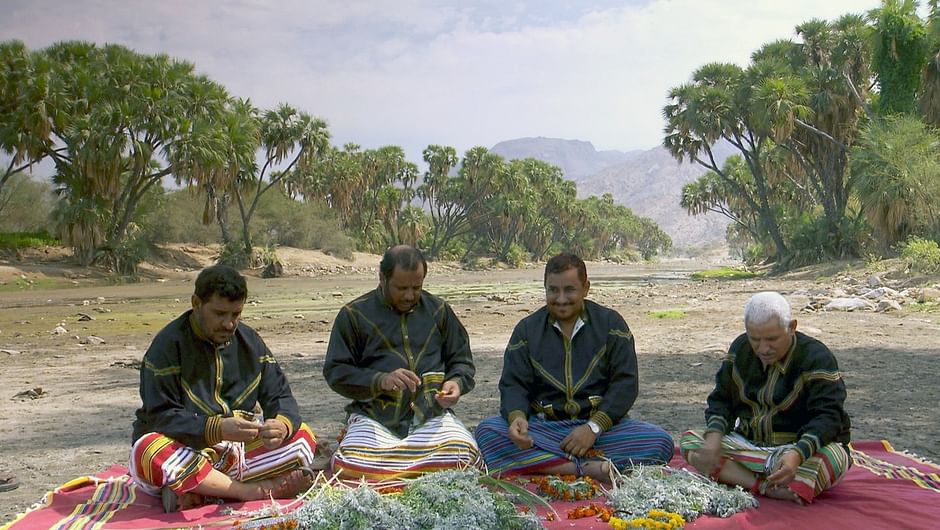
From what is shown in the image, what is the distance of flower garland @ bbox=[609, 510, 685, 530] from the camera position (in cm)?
330

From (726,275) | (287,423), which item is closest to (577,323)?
(287,423)

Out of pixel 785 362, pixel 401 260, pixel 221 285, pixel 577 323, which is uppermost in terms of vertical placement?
pixel 401 260

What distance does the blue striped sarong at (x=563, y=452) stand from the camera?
4.17 metres

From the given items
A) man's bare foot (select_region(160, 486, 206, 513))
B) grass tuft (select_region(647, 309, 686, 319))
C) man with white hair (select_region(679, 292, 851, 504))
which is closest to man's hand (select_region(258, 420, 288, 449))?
man's bare foot (select_region(160, 486, 206, 513))

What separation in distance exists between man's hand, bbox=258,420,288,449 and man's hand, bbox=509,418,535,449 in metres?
1.13

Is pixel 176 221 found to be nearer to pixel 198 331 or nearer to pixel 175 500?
pixel 198 331

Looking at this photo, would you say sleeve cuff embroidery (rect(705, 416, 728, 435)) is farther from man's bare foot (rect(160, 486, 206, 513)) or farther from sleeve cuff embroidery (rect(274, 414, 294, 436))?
man's bare foot (rect(160, 486, 206, 513))

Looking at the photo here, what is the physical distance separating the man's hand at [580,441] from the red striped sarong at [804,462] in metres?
0.48

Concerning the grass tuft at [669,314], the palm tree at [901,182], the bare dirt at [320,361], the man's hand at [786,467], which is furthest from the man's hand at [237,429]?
the palm tree at [901,182]

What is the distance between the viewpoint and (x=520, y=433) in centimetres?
408

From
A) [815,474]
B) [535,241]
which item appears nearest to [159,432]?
[815,474]

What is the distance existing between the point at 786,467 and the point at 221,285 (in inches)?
A: 106

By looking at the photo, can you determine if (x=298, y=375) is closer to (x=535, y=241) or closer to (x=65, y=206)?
(x=65, y=206)

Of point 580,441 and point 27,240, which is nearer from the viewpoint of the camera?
point 580,441
